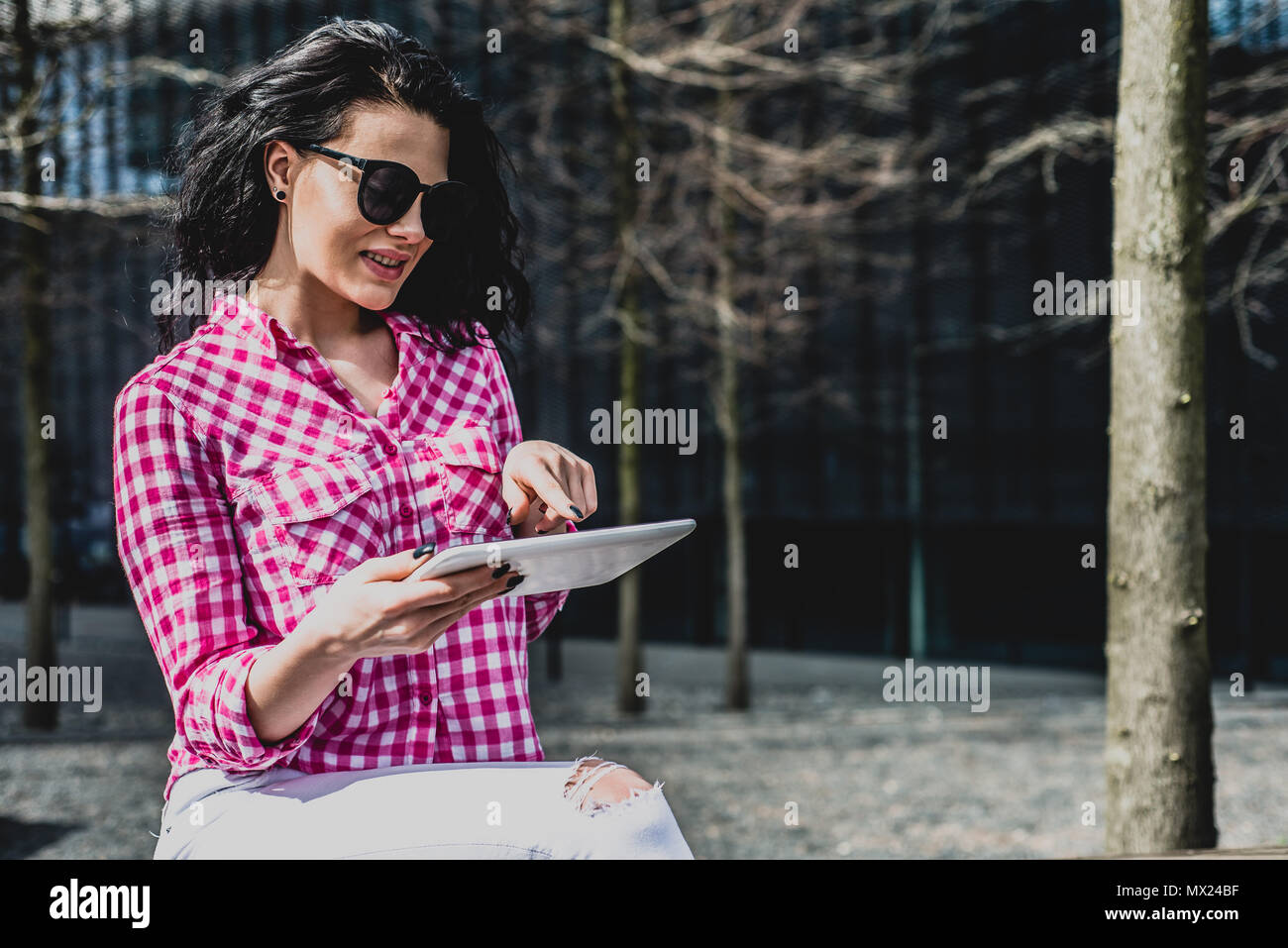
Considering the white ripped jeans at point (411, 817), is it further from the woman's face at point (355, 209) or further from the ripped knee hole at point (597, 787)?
the woman's face at point (355, 209)

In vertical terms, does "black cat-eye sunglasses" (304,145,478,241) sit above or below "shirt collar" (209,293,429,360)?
above

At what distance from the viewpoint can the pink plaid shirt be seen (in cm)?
152

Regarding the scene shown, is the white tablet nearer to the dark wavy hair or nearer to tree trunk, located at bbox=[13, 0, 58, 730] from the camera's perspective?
the dark wavy hair

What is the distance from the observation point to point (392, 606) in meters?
1.33

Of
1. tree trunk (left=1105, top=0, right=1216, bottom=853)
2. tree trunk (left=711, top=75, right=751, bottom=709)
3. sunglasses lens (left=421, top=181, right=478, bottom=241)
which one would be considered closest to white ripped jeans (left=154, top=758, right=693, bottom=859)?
sunglasses lens (left=421, top=181, right=478, bottom=241)

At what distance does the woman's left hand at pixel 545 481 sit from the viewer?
166cm

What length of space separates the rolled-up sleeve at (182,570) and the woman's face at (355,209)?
0.29 meters

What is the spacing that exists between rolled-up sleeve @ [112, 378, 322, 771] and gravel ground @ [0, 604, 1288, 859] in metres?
6.33

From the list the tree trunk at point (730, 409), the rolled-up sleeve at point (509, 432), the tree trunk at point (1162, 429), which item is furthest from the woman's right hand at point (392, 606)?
the tree trunk at point (730, 409)

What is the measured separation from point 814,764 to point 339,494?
898cm

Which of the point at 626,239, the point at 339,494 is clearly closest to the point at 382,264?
the point at 339,494

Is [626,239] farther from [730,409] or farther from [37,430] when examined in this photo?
[37,430]
